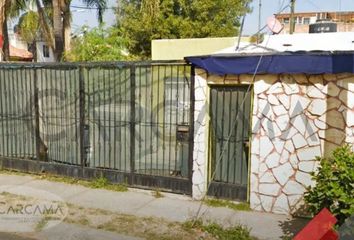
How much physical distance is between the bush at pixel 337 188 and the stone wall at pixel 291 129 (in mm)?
1190

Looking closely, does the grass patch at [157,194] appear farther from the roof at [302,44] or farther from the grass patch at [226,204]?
the roof at [302,44]

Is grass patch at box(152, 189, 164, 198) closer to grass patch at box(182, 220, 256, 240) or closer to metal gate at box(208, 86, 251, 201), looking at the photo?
metal gate at box(208, 86, 251, 201)

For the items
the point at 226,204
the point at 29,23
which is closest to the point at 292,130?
the point at 226,204

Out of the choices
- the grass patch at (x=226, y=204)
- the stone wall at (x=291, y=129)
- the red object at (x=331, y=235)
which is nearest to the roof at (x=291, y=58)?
the stone wall at (x=291, y=129)

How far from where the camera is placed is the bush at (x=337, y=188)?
3943mm

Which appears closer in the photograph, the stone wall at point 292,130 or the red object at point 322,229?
the red object at point 322,229

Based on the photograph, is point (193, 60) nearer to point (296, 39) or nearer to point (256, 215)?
point (296, 39)

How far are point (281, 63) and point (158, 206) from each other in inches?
117

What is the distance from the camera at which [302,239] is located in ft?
12.9

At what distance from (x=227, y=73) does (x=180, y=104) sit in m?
1.09

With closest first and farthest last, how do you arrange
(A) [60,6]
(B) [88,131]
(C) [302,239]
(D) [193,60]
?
1. (C) [302,239]
2. (D) [193,60]
3. (B) [88,131]
4. (A) [60,6]

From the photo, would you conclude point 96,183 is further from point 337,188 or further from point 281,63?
point 337,188

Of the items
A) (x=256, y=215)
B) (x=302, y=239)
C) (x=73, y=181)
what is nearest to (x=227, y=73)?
(x=256, y=215)

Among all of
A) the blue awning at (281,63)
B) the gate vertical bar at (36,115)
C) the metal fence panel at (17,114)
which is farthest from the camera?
the metal fence panel at (17,114)
